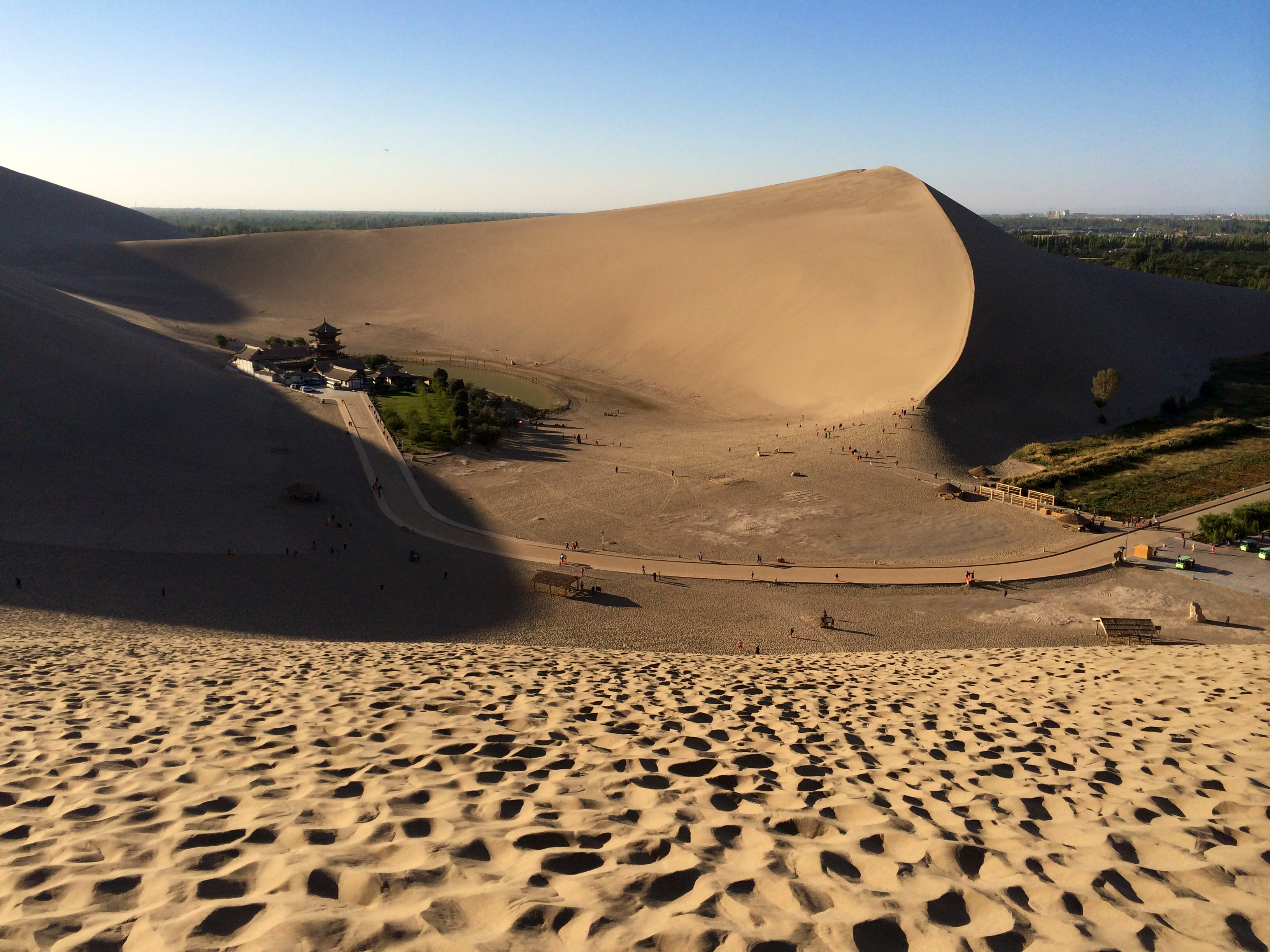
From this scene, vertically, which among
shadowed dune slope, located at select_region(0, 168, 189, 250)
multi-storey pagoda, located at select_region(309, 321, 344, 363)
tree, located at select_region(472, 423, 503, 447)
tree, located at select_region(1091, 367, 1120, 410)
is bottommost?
tree, located at select_region(472, 423, 503, 447)

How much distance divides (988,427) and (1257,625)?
67.4 ft

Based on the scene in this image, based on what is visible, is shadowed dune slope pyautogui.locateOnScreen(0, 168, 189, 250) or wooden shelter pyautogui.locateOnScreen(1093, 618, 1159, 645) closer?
wooden shelter pyautogui.locateOnScreen(1093, 618, 1159, 645)

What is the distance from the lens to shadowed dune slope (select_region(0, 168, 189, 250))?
110250mm

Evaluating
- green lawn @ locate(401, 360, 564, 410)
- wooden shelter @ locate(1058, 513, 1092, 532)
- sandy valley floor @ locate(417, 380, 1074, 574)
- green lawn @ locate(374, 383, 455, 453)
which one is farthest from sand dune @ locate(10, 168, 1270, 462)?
green lawn @ locate(374, 383, 455, 453)

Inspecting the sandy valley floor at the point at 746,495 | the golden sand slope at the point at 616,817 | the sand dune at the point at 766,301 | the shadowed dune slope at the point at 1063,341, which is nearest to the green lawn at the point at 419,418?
the sandy valley floor at the point at 746,495

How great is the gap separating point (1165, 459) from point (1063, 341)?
16.6 meters

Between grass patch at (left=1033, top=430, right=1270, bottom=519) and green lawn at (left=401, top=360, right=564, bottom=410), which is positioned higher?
green lawn at (left=401, top=360, right=564, bottom=410)

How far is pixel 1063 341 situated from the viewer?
166 ft

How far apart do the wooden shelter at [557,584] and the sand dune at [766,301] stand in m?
21.8

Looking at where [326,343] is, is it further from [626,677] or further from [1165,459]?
[1165,459]

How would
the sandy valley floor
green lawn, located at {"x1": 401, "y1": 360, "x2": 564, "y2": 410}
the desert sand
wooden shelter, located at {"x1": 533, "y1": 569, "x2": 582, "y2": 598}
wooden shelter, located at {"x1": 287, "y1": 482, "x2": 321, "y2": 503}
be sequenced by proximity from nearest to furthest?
the desert sand, wooden shelter, located at {"x1": 533, "y1": 569, "x2": 582, "y2": 598}, the sandy valley floor, wooden shelter, located at {"x1": 287, "y1": 482, "x2": 321, "y2": 503}, green lawn, located at {"x1": 401, "y1": 360, "x2": 564, "y2": 410}

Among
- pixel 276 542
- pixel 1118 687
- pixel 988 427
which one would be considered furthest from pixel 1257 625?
pixel 276 542

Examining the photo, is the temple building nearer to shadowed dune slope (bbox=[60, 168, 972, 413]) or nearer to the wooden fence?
shadowed dune slope (bbox=[60, 168, 972, 413])

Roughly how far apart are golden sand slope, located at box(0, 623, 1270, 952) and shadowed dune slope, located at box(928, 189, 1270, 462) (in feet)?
103
